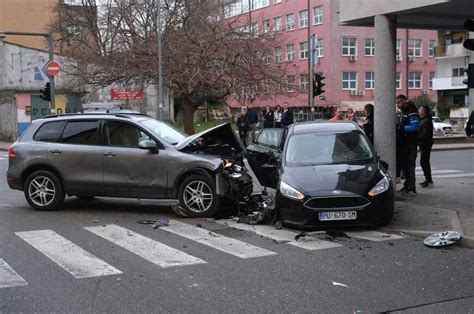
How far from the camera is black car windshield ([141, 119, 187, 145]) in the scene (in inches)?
400

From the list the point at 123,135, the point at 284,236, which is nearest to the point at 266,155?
the point at 123,135

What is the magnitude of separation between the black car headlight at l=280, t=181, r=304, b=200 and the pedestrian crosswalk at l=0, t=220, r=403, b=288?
0.55 m

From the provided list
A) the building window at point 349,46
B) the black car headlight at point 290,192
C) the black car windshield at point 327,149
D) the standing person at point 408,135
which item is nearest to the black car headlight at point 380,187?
the black car windshield at point 327,149

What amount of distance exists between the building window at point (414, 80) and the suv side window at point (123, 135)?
6333cm

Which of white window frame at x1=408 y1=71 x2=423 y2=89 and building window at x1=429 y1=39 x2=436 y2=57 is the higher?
building window at x1=429 y1=39 x2=436 y2=57

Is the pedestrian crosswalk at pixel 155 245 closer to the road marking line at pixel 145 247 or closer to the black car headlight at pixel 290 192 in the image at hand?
the road marking line at pixel 145 247

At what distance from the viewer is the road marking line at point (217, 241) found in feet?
23.3

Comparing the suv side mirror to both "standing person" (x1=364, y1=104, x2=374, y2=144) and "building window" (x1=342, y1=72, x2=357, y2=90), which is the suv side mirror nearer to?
"standing person" (x1=364, y1=104, x2=374, y2=144)

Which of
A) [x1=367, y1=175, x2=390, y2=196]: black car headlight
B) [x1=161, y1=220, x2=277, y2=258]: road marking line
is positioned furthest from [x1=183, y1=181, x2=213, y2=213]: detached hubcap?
[x1=367, y1=175, x2=390, y2=196]: black car headlight

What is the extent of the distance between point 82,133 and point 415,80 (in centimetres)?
6414

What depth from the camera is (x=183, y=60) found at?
2702 cm

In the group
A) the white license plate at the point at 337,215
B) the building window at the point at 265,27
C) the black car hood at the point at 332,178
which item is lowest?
the white license plate at the point at 337,215

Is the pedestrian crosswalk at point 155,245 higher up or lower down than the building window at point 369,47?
lower down

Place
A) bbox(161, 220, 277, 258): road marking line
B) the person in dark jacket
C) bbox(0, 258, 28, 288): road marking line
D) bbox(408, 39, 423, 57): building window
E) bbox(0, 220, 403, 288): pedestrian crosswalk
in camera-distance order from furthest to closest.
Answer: bbox(408, 39, 423, 57): building window < the person in dark jacket < bbox(161, 220, 277, 258): road marking line < bbox(0, 220, 403, 288): pedestrian crosswalk < bbox(0, 258, 28, 288): road marking line
